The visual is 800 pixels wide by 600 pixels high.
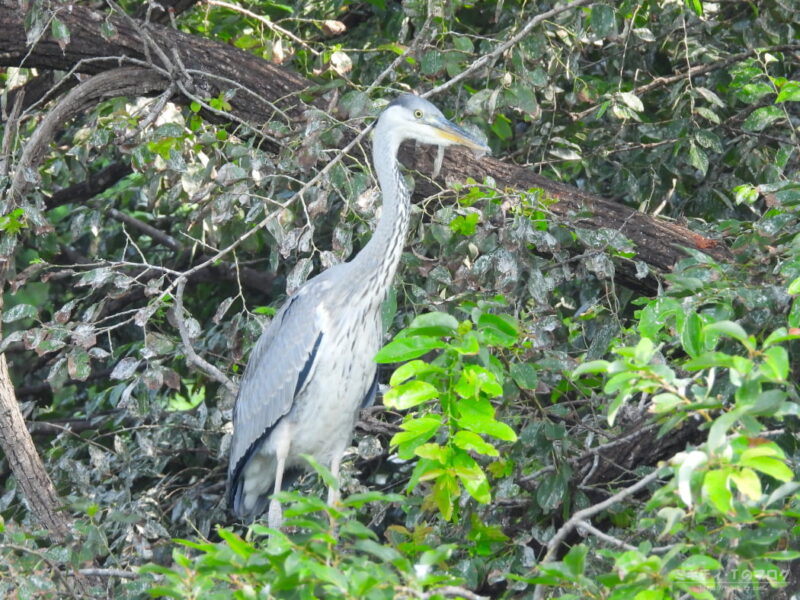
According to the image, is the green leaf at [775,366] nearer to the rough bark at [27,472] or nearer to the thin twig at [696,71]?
the thin twig at [696,71]

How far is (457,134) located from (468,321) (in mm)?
1415

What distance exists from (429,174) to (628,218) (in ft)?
2.88

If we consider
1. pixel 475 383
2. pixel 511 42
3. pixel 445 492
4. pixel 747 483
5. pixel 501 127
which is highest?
pixel 511 42

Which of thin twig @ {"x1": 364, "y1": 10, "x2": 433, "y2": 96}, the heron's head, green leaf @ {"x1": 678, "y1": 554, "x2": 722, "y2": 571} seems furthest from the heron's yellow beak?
green leaf @ {"x1": 678, "y1": 554, "x2": 722, "y2": 571}

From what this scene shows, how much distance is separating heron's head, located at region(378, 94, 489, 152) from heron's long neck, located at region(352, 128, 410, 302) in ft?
0.16

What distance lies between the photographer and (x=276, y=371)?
14.2 ft

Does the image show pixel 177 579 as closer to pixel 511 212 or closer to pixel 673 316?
pixel 673 316

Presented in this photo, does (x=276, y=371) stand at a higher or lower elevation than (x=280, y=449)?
higher

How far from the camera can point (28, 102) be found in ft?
16.4

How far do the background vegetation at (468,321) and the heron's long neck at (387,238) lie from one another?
7 centimetres

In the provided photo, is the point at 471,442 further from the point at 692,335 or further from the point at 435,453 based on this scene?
the point at 692,335

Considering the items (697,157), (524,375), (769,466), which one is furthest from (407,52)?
(769,466)

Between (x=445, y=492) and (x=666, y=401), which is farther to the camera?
(x=445, y=492)

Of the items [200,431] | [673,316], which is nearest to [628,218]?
[673,316]
